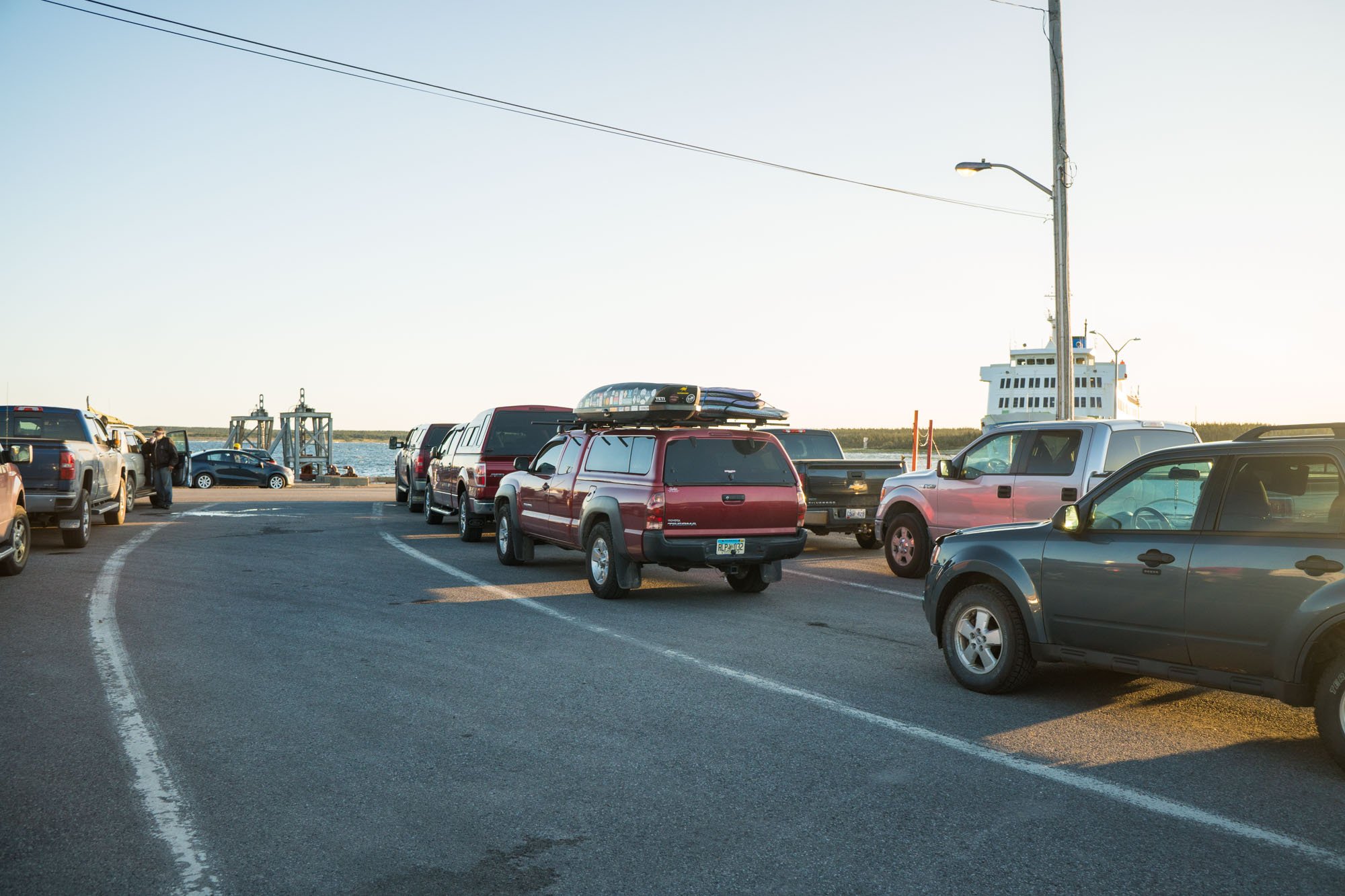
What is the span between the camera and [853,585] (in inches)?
500

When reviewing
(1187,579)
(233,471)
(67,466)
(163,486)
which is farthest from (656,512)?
(233,471)

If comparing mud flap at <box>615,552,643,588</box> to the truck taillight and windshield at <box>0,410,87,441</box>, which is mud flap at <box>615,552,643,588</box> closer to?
the truck taillight

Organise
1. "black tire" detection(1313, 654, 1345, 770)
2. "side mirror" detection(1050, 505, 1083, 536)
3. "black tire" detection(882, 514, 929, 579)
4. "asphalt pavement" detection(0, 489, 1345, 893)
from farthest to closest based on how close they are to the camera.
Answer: "black tire" detection(882, 514, 929, 579), "side mirror" detection(1050, 505, 1083, 536), "black tire" detection(1313, 654, 1345, 770), "asphalt pavement" detection(0, 489, 1345, 893)

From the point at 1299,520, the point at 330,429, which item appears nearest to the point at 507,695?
the point at 1299,520

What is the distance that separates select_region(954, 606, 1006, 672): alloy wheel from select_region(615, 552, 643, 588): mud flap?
4506 millimetres

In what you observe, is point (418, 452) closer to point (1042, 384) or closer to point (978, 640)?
point (978, 640)

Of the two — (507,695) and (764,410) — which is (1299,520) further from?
(764,410)

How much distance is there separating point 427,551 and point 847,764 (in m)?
11.5

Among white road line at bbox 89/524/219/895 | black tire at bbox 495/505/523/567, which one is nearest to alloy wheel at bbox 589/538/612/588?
black tire at bbox 495/505/523/567

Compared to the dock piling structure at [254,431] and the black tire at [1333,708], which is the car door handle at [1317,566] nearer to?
the black tire at [1333,708]

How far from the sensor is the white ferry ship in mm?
77750

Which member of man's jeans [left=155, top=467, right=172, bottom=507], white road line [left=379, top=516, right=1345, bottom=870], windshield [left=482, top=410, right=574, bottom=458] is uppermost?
windshield [left=482, top=410, right=574, bottom=458]

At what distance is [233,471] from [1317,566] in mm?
41205

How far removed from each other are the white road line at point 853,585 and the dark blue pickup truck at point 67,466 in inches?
404
